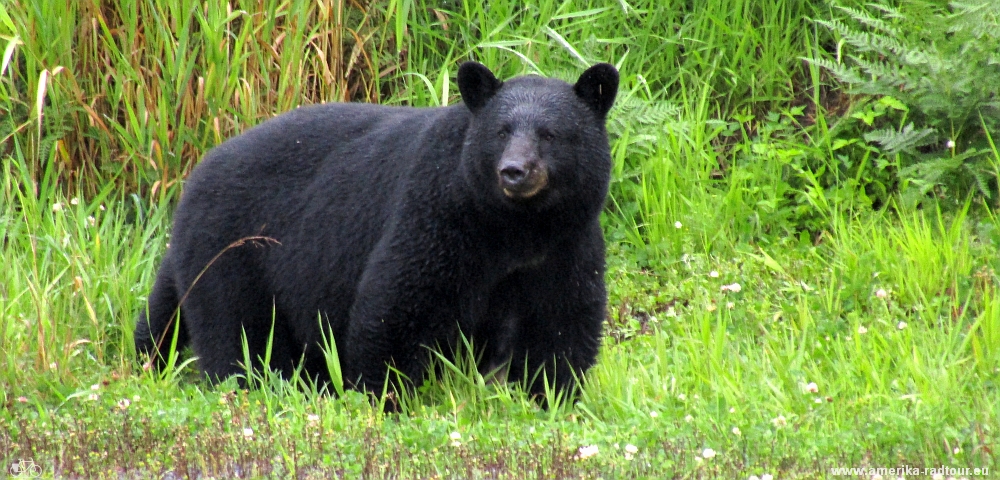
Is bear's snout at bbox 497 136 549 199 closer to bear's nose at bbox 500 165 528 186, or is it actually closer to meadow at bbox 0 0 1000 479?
bear's nose at bbox 500 165 528 186

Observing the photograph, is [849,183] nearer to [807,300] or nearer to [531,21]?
[807,300]

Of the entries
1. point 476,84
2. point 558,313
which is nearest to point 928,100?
point 558,313

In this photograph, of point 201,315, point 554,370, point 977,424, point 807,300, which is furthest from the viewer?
point 807,300

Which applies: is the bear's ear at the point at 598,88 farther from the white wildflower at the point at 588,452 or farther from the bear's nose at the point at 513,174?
the white wildflower at the point at 588,452

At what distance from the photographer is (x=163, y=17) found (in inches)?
251

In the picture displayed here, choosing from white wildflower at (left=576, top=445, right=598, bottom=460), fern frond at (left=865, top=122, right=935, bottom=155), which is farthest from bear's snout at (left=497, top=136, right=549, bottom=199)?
fern frond at (left=865, top=122, right=935, bottom=155)

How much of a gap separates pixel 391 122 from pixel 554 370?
1.24 meters

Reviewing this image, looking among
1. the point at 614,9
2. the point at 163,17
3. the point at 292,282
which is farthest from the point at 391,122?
the point at 614,9

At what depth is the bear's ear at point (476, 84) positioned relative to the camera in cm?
485

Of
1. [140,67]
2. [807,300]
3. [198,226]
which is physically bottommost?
[807,300]

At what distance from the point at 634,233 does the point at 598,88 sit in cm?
200

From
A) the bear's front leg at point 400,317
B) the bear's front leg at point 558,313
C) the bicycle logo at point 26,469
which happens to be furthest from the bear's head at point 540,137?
the bicycle logo at point 26,469

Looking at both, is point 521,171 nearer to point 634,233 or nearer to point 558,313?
point 558,313

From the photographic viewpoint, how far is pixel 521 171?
4508mm
